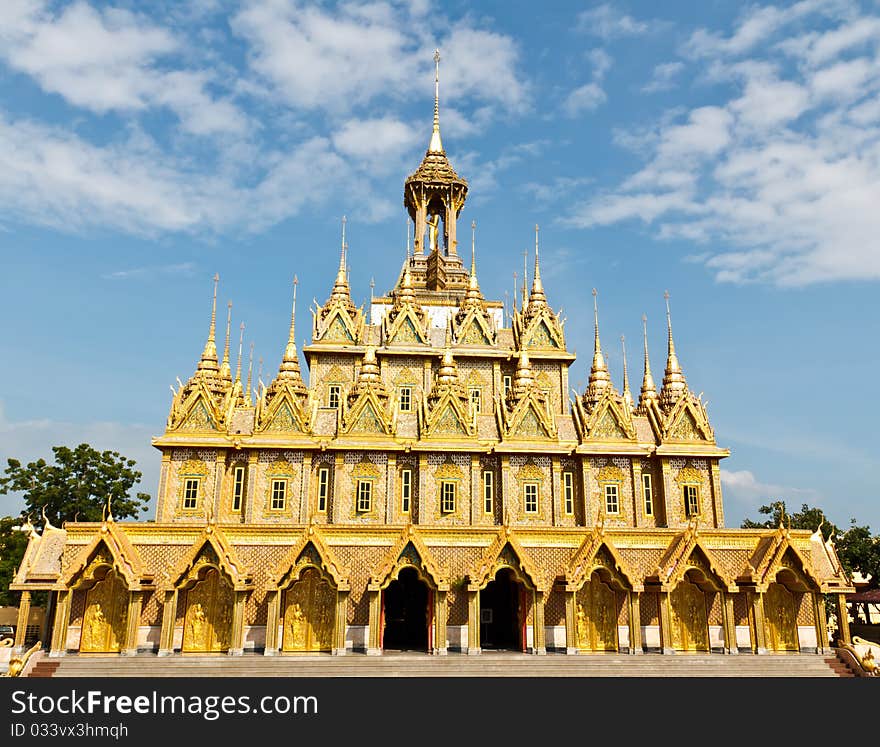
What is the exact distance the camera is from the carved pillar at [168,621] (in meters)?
26.0

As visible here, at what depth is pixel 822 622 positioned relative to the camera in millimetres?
28250

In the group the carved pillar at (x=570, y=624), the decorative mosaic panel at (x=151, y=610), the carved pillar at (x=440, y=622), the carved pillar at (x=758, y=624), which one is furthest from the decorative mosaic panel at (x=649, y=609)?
the decorative mosaic panel at (x=151, y=610)

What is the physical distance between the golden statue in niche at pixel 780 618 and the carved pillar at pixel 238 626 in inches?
787

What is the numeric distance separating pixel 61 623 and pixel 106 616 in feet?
5.04

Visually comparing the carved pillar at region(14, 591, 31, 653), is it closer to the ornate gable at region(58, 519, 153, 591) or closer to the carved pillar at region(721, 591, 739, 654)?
the ornate gable at region(58, 519, 153, 591)

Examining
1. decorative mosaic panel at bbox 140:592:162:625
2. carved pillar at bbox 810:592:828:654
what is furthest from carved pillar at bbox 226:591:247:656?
carved pillar at bbox 810:592:828:654

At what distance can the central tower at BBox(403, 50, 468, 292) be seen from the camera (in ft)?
161

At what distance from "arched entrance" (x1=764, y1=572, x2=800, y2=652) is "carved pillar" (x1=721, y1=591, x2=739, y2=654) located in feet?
6.01

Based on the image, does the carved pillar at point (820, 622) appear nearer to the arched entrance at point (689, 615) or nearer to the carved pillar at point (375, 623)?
the arched entrance at point (689, 615)

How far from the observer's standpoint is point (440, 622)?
27.0m

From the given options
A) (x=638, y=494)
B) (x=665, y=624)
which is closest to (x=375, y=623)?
(x=665, y=624)

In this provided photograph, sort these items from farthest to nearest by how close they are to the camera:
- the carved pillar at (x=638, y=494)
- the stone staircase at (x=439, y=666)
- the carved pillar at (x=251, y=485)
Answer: the carved pillar at (x=638, y=494)
the carved pillar at (x=251, y=485)
the stone staircase at (x=439, y=666)
